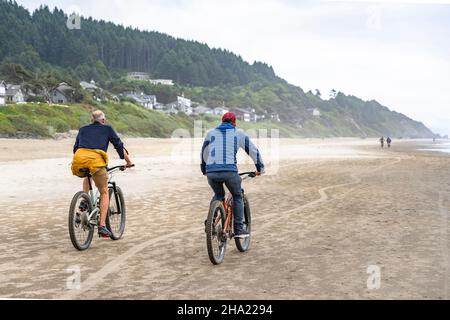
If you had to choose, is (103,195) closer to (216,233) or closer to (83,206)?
(83,206)

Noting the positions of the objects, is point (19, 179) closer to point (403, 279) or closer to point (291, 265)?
point (291, 265)

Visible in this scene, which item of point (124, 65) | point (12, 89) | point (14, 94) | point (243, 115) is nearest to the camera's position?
point (14, 94)

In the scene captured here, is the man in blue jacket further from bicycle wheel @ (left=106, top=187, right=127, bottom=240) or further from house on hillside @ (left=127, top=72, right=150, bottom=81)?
house on hillside @ (left=127, top=72, right=150, bottom=81)

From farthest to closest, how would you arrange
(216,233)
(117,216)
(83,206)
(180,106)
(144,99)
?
(180,106) → (144,99) → (117,216) → (83,206) → (216,233)

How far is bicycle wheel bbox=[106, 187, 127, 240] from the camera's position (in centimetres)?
745

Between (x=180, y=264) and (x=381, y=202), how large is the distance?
7.60m

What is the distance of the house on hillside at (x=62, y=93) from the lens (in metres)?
69.8

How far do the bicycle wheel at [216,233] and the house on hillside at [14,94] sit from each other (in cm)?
6432

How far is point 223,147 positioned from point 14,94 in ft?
221

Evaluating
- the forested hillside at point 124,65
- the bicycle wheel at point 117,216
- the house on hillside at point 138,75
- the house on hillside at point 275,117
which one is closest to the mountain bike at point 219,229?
the bicycle wheel at point 117,216

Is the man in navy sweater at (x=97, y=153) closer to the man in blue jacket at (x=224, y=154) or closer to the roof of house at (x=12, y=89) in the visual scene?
the man in blue jacket at (x=224, y=154)

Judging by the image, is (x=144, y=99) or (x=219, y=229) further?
(x=144, y=99)

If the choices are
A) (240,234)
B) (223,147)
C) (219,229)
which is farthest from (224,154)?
(240,234)

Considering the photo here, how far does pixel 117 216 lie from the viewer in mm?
7965
